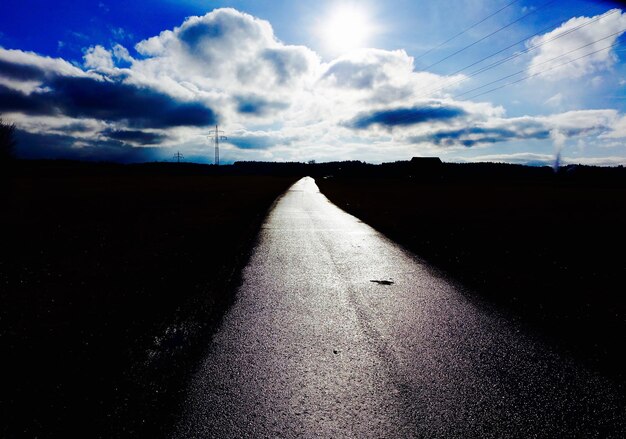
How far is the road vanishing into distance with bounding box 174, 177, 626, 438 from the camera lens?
2721 mm

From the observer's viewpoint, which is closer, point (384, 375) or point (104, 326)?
point (384, 375)

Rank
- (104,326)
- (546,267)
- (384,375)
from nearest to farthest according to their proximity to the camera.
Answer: (384,375) < (104,326) < (546,267)

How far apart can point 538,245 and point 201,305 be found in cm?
1035

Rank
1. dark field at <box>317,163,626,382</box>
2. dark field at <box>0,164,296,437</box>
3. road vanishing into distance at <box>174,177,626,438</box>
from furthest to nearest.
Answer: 1. dark field at <box>317,163,626,382</box>
2. dark field at <box>0,164,296,437</box>
3. road vanishing into distance at <box>174,177,626,438</box>

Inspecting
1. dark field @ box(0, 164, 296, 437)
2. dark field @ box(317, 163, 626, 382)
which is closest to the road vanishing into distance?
dark field @ box(0, 164, 296, 437)

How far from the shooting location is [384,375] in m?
3.44

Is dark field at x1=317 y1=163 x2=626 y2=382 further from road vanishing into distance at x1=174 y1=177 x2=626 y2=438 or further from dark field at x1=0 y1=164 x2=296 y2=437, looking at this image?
dark field at x1=0 y1=164 x2=296 y2=437

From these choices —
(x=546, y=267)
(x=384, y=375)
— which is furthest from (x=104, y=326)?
(x=546, y=267)

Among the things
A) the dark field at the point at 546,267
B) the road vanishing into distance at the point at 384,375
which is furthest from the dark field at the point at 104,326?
the dark field at the point at 546,267

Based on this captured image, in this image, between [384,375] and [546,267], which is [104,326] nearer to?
[384,375]

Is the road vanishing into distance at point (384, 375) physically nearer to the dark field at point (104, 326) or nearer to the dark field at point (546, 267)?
the dark field at point (104, 326)

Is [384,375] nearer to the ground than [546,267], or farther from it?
farther from it

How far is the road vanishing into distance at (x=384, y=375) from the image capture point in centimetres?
272

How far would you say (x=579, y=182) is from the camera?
73.8 meters
